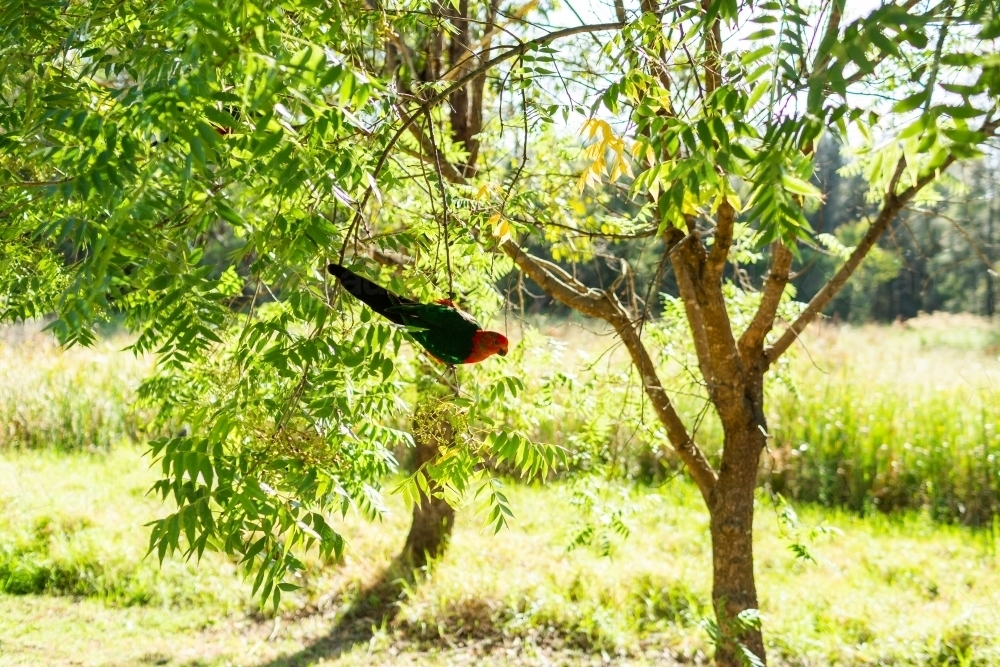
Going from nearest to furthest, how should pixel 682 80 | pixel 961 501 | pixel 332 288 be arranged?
1. pixel 332 288
2. pixel 682 80
3. pixel 961 501

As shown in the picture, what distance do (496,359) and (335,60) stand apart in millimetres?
2485

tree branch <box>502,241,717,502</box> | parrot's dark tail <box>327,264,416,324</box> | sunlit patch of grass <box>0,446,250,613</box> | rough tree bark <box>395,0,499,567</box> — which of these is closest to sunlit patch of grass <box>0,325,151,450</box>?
sunlit patch of grass <box>0,446,250,613</box>

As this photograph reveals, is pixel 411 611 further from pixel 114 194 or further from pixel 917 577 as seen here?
pixel 114 194

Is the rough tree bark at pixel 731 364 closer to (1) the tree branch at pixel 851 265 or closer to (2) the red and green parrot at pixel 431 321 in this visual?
(1) the tree branch at pixel 851 265

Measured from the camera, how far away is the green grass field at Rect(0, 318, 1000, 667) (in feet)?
14.2

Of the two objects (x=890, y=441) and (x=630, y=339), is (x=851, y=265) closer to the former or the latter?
(x=630, y=339)

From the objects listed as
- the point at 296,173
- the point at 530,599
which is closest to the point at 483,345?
the point at 296,173

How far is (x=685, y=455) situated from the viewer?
133 inches

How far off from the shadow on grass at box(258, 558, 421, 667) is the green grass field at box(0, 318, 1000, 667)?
2 centimetres

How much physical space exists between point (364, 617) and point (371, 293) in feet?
12.1

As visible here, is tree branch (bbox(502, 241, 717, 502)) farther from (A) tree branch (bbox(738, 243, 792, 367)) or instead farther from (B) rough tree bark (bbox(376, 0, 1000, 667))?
(A) tree branch (bbox(738, 243, 792, 367))

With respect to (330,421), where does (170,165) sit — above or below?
above

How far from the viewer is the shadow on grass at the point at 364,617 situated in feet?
14.9

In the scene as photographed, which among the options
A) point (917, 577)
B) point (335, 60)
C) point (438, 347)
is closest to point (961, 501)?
point (917, 577)
